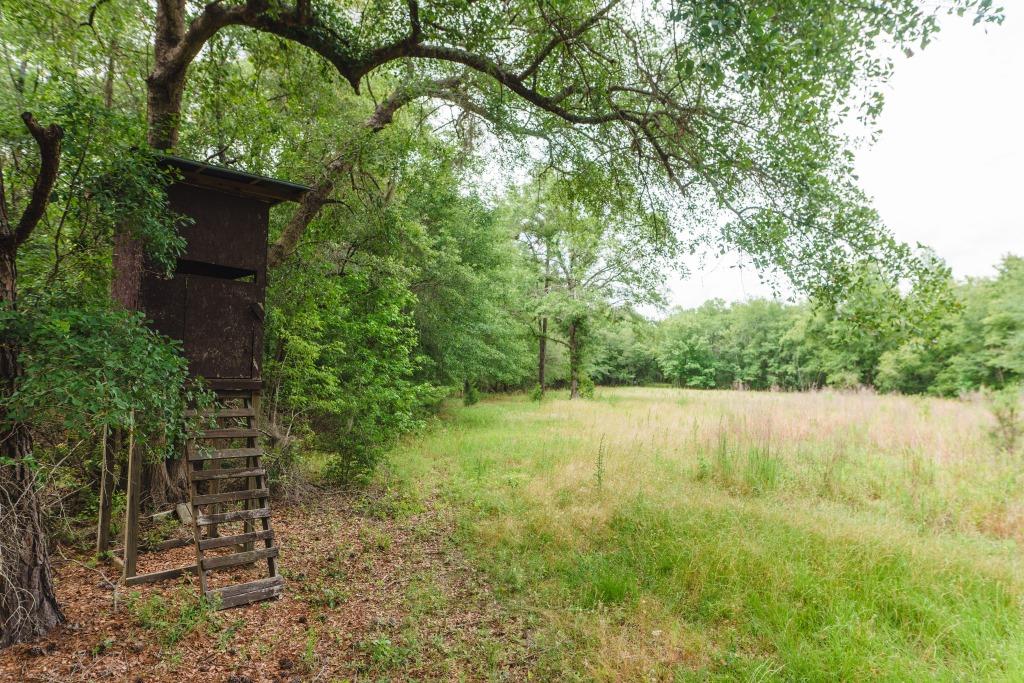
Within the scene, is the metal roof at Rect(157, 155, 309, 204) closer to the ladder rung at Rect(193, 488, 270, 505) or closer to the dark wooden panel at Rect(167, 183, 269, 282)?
the dark wooden panel at Rect(167, 183, 269, 282)

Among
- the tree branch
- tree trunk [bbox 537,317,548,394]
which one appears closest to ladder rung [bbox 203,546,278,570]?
the tree branch

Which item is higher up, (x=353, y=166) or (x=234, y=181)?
(x=353, y=166)

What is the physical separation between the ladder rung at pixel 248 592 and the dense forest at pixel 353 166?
1.30m

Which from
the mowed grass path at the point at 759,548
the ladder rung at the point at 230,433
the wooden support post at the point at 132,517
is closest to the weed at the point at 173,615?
the wooden support post at the point at 132,517

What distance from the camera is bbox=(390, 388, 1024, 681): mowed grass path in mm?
4086

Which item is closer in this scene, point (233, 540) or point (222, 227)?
point (233, 540)

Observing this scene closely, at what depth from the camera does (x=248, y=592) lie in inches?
201

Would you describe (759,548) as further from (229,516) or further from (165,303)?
(165,303)

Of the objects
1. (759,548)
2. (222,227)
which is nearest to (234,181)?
Answer: (222,227)

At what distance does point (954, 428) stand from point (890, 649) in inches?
328

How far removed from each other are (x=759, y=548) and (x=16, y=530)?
21.8 feet

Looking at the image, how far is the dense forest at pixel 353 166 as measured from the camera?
154 inches

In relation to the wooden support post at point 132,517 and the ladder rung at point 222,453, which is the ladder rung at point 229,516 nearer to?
the ladder rung at point 222,453

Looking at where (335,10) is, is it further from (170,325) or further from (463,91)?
(170,325)
